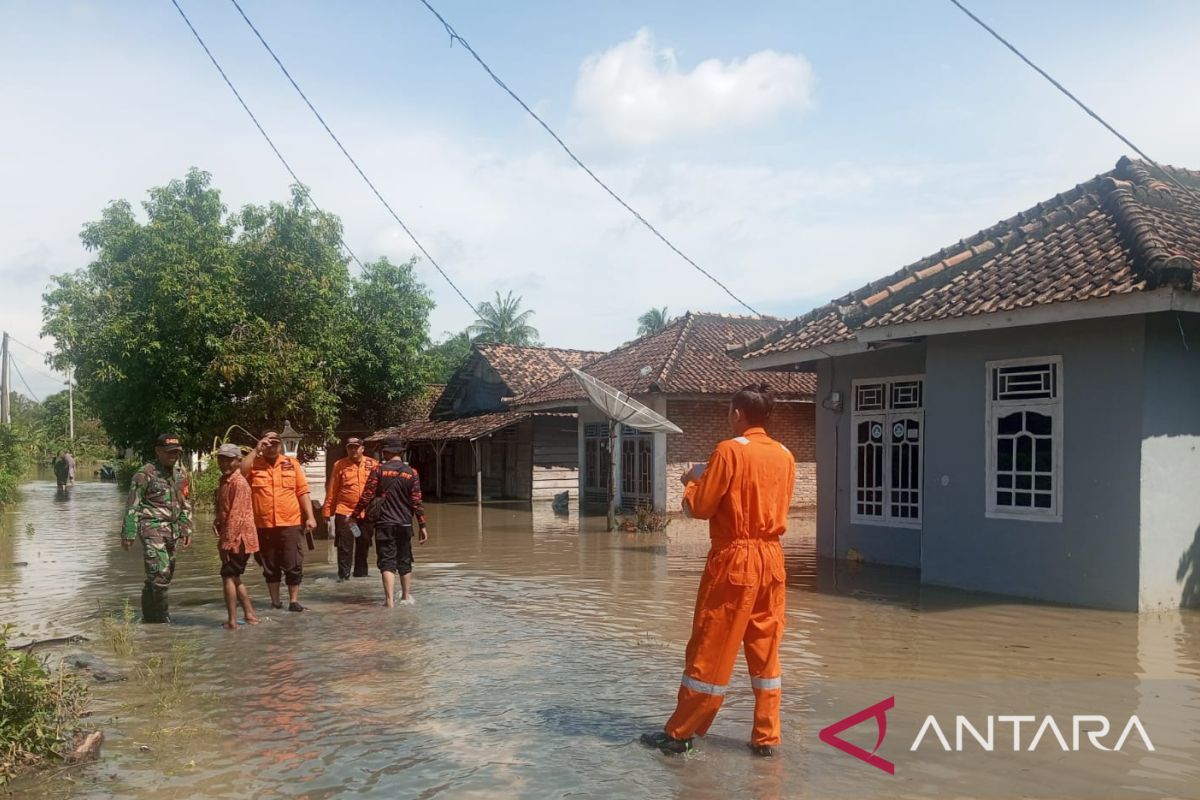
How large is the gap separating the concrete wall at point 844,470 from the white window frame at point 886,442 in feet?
0.19

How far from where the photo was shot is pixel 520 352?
3275 cm

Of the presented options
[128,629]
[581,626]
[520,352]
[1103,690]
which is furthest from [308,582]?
[520,352]

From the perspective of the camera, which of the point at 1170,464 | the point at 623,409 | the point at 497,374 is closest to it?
the point at 1170,464

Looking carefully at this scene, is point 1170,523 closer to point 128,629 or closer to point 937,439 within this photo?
point 937,439

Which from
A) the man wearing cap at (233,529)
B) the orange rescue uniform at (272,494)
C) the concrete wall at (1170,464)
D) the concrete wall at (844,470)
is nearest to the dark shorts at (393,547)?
the orange rescue uniform at (272,494)

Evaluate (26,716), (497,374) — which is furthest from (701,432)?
(26,716)

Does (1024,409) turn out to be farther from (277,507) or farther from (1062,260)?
(277,507)

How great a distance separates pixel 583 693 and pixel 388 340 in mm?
26937

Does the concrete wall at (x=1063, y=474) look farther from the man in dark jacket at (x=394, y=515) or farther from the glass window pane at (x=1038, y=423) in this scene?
the man in dark jacket at (x=394, y=515)

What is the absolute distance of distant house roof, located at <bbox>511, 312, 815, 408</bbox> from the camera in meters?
22.7

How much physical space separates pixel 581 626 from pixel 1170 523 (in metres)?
5.81

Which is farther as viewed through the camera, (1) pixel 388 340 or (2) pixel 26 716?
(1) pixel 388 340

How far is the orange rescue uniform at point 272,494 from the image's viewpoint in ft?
31.1

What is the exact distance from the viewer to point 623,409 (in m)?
19.1
